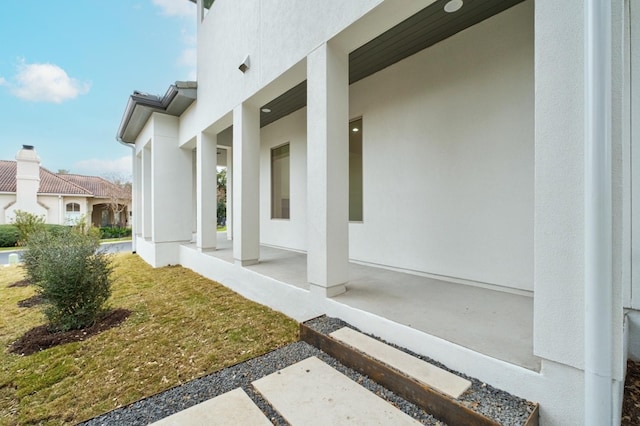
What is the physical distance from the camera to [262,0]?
4.76 meters

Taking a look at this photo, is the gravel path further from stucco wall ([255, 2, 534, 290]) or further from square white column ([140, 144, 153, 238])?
square white column ([140, 144, 153, 238])

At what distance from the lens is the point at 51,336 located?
3863 mm

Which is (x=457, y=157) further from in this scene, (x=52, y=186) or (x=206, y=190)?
(x=52, y=186)

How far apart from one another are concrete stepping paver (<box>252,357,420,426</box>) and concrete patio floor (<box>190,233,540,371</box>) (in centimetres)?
75

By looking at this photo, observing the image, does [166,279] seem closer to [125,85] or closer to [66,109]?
[125,85]

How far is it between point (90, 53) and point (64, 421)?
4163 cm

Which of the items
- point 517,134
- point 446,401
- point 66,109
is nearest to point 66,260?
point 446,401

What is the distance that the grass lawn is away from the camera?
2.46 meters

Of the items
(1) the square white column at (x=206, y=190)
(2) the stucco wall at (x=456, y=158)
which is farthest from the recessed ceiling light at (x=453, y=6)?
(1) the square white column at (x=206, y=190)

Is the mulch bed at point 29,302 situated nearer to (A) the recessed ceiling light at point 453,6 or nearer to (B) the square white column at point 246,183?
(B) the square white column at point 246,183

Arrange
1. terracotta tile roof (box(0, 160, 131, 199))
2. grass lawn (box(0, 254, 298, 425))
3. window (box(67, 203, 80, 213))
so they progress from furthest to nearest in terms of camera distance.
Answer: window (box(67, 203, 80, 213)) < terracotta tile roof (box(0, 160, 131, 199)) < grass lawn (box(0, 254, 298, 425))

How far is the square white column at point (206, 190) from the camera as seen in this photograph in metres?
7.16

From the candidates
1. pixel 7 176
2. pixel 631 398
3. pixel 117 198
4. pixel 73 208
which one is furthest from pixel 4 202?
pixel 631 398

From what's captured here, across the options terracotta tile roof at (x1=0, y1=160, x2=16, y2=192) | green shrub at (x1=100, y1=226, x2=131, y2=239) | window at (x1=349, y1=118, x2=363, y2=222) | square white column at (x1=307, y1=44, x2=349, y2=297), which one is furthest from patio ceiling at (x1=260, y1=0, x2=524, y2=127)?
terracotta tile roof at (x1=0, y1=160, x2=16, y2=192)
